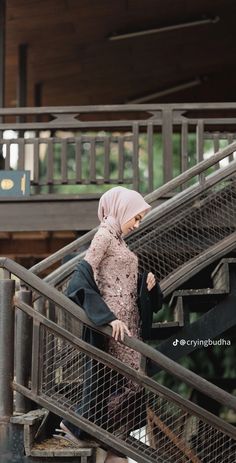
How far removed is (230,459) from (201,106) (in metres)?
4.34

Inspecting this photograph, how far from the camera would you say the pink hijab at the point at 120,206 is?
4891 millimetres

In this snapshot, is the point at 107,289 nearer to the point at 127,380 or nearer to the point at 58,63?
the point at 127,380

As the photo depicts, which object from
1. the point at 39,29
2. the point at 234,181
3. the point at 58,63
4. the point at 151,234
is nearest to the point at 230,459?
the point at 151,234

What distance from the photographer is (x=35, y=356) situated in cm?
503

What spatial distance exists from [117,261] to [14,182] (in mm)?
4309

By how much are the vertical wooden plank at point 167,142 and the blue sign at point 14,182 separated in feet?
4.62

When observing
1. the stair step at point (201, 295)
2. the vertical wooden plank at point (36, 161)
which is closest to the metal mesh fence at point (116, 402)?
the stair step at point (201, 295)

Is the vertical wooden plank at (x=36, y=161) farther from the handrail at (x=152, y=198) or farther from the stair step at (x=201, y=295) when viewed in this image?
the stair step at (x=201, y=295)

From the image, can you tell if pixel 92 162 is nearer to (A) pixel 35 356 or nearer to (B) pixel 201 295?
(B) pixel 201 295

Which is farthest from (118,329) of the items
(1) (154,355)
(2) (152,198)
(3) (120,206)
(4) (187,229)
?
(4) (187,229)

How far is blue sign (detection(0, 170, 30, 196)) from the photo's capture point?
9055mm

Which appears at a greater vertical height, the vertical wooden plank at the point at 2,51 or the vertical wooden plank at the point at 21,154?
the vertical wooden plank at the point at 2,51

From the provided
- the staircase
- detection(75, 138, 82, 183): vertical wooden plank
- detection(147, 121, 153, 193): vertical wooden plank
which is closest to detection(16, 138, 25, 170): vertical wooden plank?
detection(75, 138, 82, 183): vertical wooden plank

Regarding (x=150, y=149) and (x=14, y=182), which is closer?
(x=150, y=149)
